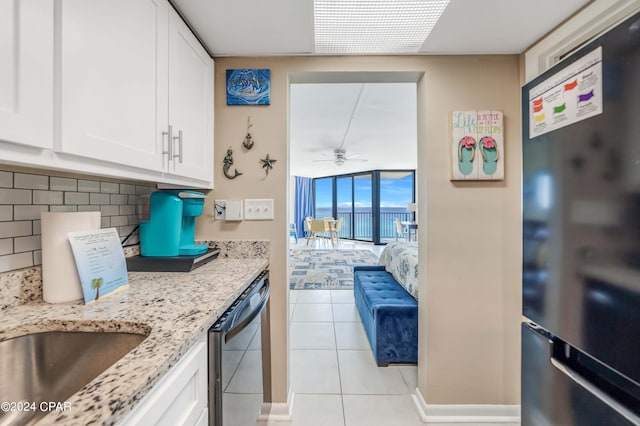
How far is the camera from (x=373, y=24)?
4.14 feet

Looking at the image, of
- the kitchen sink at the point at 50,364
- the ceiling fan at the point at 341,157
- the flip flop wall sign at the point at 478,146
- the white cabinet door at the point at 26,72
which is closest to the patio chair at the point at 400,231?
the ceiling fan at the point at 341,157

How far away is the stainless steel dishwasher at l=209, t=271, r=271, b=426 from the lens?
0.79 meters

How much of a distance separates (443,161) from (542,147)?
70 centimetres

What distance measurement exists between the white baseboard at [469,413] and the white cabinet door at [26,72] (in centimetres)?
209

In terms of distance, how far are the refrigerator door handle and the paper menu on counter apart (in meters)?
1.50

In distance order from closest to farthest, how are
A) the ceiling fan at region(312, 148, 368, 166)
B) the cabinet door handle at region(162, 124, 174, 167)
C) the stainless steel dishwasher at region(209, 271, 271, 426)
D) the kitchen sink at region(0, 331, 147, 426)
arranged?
A: the kitchen sink at region(0, 331, 147, 426) < the stainless steel dishwasher at region(209, 271, 271, 426) < the cabinet door handle at region(162, 124, 174, 167) < the ceiling fan at region(312, 148, 368, 166)

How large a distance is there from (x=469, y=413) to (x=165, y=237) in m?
1.99

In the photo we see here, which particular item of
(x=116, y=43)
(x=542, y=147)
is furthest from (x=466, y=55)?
(x=116, y=43)

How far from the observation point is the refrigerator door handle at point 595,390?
22.8 inches

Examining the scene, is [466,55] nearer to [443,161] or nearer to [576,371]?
[443,161]

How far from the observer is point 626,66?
57 cm

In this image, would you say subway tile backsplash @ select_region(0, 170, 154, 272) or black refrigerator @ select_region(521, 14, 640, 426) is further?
subway tile backsplash @ select_region(0, 170, 154, 272)

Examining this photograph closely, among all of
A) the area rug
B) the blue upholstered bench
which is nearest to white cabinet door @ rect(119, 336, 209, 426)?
the blue upholstered bench

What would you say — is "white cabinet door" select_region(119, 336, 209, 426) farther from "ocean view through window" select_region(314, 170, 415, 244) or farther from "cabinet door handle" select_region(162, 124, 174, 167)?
"ocean view through window" select_region(314, 170, 415, 244)
